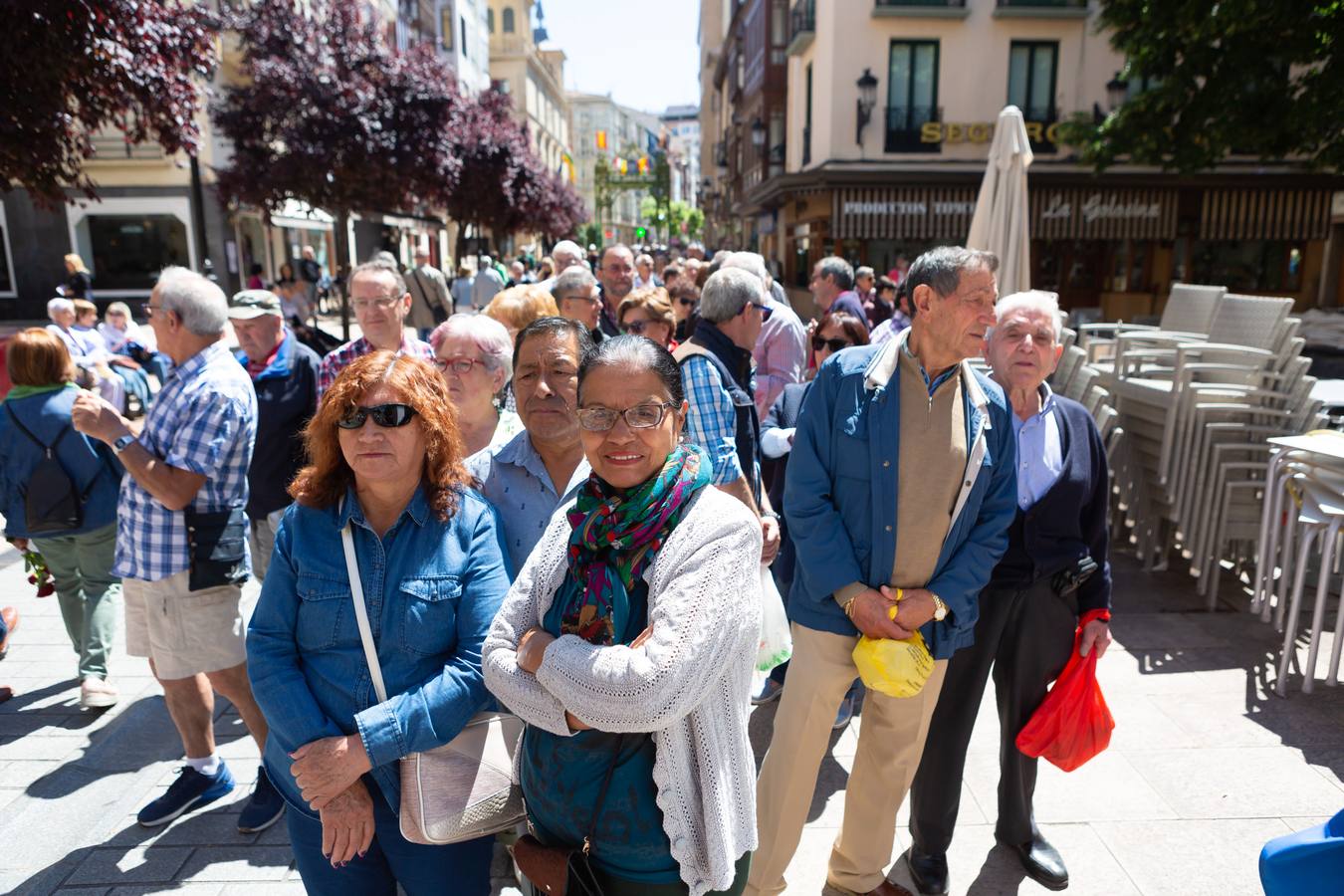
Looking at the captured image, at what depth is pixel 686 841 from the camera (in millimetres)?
1831

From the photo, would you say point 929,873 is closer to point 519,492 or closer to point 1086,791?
point 1086,791

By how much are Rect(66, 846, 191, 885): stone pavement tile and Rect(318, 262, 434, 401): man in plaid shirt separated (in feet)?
6.64

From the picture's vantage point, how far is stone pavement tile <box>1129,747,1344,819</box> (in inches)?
137

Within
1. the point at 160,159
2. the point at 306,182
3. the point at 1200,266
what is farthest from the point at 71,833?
the point at 1200,266

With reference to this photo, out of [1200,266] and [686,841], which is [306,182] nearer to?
[686,841]

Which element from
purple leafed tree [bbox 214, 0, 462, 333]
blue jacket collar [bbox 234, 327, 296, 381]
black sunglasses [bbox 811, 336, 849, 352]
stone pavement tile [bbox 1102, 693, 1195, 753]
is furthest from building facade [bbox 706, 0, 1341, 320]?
blue jacket collar [bbox 234, 327, 296, 381]

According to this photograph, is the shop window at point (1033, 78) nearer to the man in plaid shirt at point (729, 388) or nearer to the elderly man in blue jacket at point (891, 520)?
the man in plaid shirt at point (729, 388)

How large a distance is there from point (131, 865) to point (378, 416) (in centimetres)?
232

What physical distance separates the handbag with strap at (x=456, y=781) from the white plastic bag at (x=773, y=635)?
923 millimetres

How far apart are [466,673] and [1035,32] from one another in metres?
24.9

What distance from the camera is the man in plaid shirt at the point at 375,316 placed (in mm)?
4105

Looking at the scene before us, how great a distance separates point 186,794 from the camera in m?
3.52

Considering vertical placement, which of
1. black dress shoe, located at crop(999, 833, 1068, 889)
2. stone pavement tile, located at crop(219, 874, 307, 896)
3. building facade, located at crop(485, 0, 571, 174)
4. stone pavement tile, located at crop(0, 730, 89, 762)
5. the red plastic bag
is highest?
building facade, located at crop(485, 0, 571, 174)

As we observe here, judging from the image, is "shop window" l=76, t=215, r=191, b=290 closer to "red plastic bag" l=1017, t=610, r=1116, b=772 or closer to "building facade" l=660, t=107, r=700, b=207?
"red plastic bag" l=1017, t=610, r=1116, b=772
